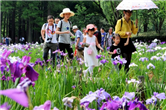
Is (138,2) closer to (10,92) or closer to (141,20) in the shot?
(10,92)

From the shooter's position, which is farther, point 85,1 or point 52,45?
point 85,1

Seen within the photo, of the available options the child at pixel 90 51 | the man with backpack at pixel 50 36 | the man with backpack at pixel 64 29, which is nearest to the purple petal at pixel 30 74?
the child at pixel 90 51

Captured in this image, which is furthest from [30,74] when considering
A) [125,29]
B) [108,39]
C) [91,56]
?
[108,39]

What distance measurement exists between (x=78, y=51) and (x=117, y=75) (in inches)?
97.3

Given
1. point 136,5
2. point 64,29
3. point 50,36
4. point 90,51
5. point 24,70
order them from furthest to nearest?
point 50,36 < point 64,29 < point 90,51 < point 136,5 < point 24,70

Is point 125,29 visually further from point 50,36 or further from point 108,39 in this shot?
point 108,39

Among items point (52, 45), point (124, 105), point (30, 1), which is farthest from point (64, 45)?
point (30, 1)

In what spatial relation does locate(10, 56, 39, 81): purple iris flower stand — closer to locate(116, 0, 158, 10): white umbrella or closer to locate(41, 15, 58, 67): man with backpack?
locate(116, 0, 158, 10): white umbrella

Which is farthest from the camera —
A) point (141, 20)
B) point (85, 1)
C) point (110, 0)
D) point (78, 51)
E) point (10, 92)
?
point (85, 1)

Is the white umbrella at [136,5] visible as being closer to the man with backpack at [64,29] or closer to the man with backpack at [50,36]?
the man with backpack at [64,29]

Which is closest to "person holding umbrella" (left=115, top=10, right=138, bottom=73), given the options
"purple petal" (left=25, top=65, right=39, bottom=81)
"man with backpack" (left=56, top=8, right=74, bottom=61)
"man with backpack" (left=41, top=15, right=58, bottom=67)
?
"man with backpack" (left=56, top=8, right=74, bottom=61)

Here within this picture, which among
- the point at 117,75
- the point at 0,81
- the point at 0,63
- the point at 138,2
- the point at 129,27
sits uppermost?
the point at 138,2

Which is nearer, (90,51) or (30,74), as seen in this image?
(30,74)

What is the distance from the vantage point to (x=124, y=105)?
0.93 metres
